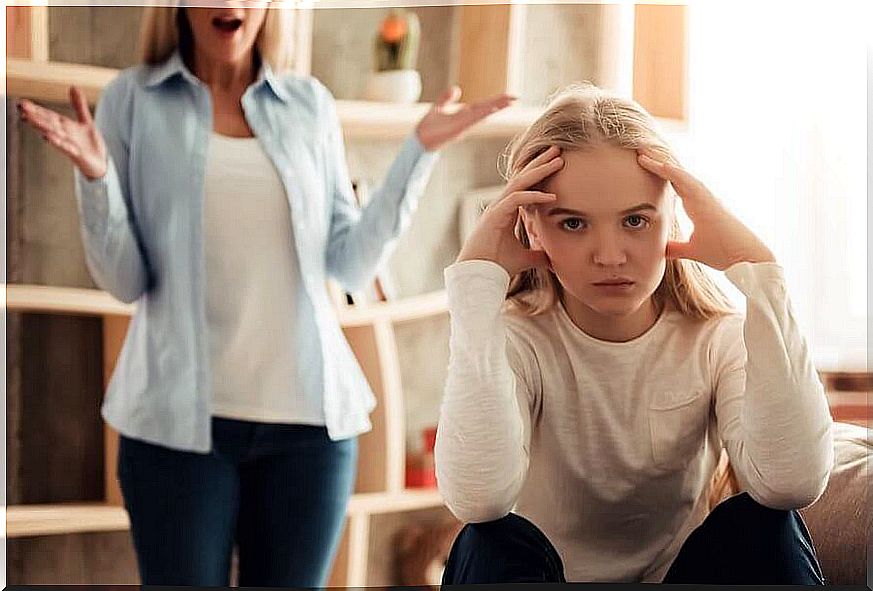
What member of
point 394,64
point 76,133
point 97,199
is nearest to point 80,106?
point 76,133

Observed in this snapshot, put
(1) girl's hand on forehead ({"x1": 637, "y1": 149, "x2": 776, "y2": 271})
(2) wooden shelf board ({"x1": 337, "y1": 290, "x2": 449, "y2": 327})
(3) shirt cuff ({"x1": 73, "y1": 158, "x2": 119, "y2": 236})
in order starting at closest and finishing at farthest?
(1) girl's hand on forehead ({"x1": 637, "y1": 149, "x2": 776, "y2": 271}) → (3) shirt cuff ({"x1": 73, "y1": 158, "x2": 119, "y2": 236}) → (2) wooden shelf board ({"x1": 337, "y1": 290, "x2": 449, "y2": 327})

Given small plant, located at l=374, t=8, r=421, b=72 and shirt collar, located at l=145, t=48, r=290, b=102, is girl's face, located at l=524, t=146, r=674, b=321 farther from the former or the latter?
shirt collar, located at l=145, t=48, r=290, b=102

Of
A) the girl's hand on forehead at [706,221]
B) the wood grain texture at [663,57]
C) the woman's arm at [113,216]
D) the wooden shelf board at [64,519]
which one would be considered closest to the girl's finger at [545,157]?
the girl's hand on forehead at [706,221]

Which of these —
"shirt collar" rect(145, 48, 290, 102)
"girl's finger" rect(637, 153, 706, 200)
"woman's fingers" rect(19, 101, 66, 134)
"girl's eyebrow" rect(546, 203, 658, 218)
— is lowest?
"girl's eyebrow" rect(546, 203, 658, 218)

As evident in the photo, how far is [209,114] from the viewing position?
183 cm

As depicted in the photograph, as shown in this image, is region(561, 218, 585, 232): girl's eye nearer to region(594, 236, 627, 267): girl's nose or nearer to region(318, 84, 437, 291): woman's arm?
region(594, 236, 627, 267): girl's nose

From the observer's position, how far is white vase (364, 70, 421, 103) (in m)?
1.88

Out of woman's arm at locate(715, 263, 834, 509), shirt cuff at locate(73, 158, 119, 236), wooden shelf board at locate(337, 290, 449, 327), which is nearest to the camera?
woman's arm at locate(715, 263, 834, 509)

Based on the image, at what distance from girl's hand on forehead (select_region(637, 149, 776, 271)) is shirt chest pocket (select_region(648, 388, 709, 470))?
21 centimetres

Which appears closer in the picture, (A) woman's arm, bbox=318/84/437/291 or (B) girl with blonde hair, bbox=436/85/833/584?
(B) girl with blonde hair, bbox=436/85/833/584

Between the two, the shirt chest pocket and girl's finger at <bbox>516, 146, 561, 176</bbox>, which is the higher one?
girl's finger at <bbox>516, 146, 561, 176</bbox>

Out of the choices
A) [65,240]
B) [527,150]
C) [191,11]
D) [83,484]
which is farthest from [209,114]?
[83,484]

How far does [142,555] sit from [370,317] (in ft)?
1.75

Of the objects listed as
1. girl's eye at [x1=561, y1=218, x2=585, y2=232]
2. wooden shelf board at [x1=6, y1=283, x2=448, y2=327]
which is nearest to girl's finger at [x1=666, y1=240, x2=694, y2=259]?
girl's eye at [x1=561, y1=218, x2=585, y2=232]
